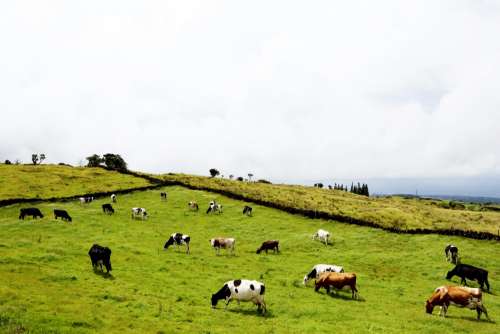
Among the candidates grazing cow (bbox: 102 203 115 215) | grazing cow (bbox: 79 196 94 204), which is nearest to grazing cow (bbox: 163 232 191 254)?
grazing cow (bbox: 102 203 115 215)

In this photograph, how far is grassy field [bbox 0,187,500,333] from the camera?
22.9 meters

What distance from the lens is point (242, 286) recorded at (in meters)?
26.1

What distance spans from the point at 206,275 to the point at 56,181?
2333 inches

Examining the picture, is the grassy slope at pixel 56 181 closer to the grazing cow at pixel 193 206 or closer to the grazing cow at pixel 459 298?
the grazing cow at pixel 193 206

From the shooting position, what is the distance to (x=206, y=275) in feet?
110

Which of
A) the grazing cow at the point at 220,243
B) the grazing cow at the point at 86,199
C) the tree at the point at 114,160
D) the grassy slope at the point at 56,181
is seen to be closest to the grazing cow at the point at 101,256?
the grazing cow at the point at 220,243

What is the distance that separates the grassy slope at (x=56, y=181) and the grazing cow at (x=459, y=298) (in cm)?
6020

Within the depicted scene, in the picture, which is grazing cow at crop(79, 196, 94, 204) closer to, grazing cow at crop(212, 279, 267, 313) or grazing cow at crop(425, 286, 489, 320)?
grazing cow at crop(212, 279, 267, 313)

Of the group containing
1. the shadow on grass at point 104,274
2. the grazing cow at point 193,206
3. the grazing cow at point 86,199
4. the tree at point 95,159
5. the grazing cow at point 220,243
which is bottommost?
the shadow on grass at point 104,274

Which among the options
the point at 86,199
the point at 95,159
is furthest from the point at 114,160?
the point at 86,199

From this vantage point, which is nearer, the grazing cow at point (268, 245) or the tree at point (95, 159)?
the grazing cow at point (268, 245)

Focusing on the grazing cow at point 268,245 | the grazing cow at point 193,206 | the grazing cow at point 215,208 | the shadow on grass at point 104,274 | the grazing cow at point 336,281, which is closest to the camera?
the shadow on grass at point 104,274

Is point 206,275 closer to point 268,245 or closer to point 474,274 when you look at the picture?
point 268,245

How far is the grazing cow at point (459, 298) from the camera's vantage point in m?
27.2
